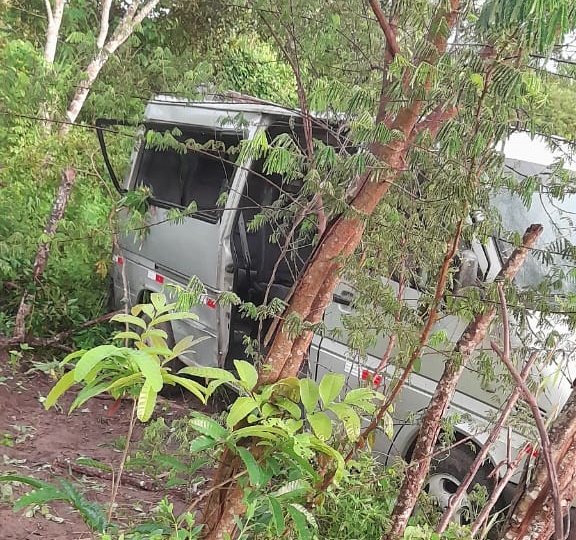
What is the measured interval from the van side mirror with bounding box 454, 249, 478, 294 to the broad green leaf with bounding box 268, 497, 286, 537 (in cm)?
145

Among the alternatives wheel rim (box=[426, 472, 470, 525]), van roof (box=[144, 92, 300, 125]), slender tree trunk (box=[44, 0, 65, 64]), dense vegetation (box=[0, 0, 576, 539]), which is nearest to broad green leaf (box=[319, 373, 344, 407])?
dense vegetation (box=[0, 0, 576, 539])

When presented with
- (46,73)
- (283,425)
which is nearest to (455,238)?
(283,425)

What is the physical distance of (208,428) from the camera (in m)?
1.83

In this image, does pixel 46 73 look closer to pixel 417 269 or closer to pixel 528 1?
pixel 417 269

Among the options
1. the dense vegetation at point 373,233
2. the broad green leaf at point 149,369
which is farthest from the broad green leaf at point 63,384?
the broad green leaf at point 149,369

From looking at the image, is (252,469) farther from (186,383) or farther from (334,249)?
(334,249)

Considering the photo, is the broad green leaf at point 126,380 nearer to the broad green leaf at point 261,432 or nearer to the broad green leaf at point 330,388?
the broad green leaf at point 261,432

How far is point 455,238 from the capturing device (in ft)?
6.57

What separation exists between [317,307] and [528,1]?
1.17 metres

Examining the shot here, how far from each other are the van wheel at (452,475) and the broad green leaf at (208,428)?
1.86 m

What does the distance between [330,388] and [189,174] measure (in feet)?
11.3

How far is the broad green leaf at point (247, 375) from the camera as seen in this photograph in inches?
76.5

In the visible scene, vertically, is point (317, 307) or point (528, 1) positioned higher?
point (528, 1)

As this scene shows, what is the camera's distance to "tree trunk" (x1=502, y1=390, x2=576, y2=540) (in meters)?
1.84
